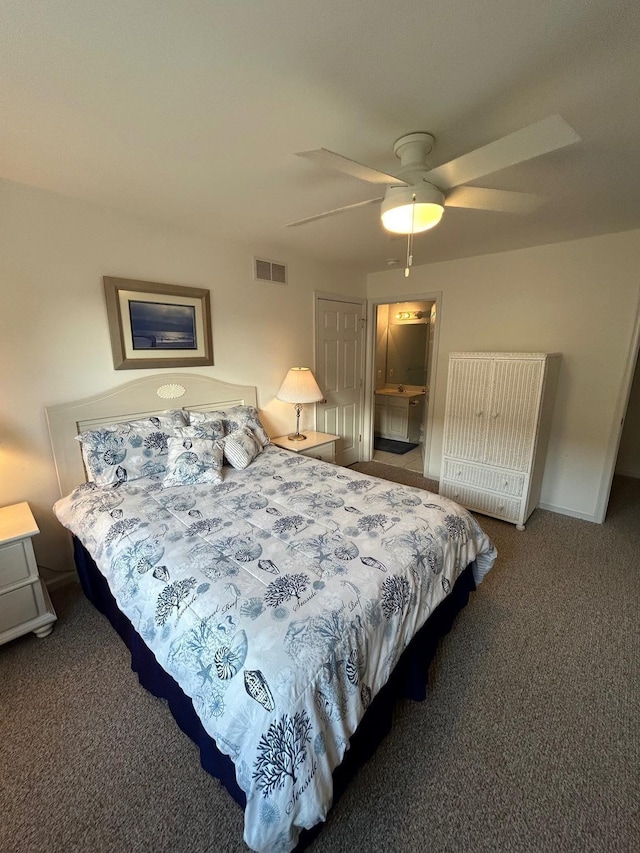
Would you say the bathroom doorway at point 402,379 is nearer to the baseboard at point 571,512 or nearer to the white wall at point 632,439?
the baseboard at point 571,512

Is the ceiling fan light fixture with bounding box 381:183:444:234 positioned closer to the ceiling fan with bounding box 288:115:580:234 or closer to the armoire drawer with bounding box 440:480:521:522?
the ceiling fan with bounding box 288:115:580:234

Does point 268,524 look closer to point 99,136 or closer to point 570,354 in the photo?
point 99,136

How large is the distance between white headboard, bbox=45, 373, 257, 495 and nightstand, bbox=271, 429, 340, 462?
0.61 meters

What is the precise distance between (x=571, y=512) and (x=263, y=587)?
3272 millimetres

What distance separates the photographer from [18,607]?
180 centimetres

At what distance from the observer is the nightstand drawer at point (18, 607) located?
69.6 inches

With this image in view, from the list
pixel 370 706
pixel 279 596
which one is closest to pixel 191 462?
pixel 279 596

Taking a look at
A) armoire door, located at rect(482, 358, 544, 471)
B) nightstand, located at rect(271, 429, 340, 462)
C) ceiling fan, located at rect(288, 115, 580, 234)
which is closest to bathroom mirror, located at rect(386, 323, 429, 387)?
armoire door, located at rect(482, 358, 544, 471)

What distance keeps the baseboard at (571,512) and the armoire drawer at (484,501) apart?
633 millimetres

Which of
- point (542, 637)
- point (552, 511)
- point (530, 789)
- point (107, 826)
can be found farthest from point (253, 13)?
point (552, 511)

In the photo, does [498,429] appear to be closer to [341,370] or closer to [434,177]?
[341,370]

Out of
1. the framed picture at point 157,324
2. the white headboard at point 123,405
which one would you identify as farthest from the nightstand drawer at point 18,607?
the framed picture at point 157,324

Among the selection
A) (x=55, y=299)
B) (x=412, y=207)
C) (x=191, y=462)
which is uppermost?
(x=412, y=207)

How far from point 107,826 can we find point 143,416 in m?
2.05
